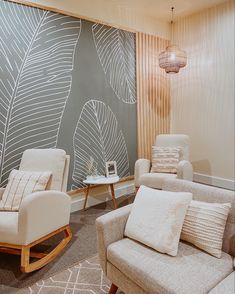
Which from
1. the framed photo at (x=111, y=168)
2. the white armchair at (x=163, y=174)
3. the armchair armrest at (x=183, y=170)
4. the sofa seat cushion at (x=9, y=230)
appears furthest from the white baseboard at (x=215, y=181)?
the sofa seat cushion at (x=9, y=230)

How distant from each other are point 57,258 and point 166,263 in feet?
3.98

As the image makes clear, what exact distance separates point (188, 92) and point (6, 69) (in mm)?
3005

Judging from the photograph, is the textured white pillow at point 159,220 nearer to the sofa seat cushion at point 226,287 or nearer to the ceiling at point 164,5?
the sofa seat cushion at point 226,287

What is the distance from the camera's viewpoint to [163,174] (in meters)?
3.30

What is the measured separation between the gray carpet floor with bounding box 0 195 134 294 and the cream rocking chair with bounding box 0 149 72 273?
0.07m

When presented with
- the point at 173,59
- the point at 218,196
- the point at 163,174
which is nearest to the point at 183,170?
the point at 163,174

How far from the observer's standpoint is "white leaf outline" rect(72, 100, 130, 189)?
3285 millimetres

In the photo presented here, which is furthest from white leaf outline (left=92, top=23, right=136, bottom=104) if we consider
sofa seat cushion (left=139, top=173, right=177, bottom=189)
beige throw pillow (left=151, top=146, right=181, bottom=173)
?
sofa seat cushion (left=139, top=173, right=177, bottom=189)

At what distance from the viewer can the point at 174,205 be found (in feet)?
5.08

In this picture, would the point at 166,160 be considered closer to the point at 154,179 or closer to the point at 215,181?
the point at 154,179

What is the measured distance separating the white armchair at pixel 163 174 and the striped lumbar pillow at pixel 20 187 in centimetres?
135

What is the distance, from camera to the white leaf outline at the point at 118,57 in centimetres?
Result: 341

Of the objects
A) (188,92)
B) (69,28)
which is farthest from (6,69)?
(188,92)

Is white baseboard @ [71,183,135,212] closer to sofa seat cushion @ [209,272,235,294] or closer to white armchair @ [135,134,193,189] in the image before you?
white armchair @ [135,134,193,189]
